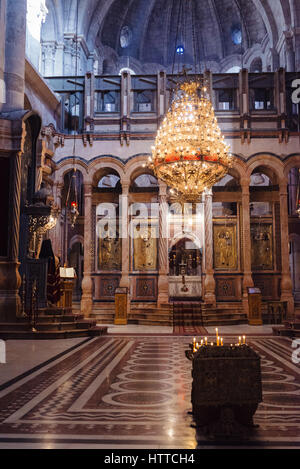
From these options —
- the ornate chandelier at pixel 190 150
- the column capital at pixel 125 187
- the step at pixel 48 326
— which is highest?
the column capital at pixel 125 187

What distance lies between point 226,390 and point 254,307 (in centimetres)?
1035

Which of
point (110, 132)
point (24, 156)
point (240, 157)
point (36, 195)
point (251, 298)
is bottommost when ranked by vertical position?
point (251, 298)

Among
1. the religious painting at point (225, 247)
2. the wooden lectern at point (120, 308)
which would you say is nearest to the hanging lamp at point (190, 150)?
the wooden lectern at point (120, 308)

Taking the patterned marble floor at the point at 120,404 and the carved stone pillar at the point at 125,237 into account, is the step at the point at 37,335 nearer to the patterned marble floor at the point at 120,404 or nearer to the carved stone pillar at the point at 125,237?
the patterned marble floor at the point at 120,404

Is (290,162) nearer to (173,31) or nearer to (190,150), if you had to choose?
(190,150)

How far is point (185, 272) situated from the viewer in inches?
733

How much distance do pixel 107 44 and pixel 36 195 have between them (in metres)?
15.0

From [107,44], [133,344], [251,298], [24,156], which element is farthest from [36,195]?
[107,44]

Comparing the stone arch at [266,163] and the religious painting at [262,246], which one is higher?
the stone arch at [266,163]

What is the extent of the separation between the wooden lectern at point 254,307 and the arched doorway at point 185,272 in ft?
13.3

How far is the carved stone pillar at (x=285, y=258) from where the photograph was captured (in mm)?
14922

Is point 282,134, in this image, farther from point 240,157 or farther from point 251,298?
point 251,298

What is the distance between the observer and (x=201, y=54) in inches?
966
